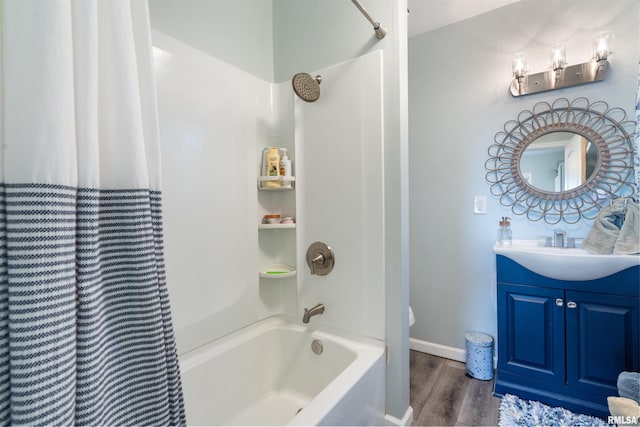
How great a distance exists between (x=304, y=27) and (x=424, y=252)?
6.09 feet

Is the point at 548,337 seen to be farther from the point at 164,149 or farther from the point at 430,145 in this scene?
the point at 164,149

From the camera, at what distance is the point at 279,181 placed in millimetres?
1607

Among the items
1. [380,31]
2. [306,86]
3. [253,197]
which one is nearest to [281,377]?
[253,197]

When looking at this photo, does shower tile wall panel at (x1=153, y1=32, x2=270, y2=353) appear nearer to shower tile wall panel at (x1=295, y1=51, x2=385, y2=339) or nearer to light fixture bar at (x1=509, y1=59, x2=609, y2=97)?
shower tile wall panel at (x1=295, y1=51, x2=385, y2=339)

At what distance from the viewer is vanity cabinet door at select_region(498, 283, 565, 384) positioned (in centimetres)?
165

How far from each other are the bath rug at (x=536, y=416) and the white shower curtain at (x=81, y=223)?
6.00 feet

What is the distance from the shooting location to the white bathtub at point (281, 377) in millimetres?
1152

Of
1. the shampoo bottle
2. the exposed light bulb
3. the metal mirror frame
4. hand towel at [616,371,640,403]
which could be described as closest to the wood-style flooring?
hand towel at [616,371,640,403]

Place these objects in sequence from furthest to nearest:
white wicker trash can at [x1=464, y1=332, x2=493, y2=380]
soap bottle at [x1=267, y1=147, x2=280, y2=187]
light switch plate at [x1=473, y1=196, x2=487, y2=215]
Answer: light switch plate at [x1=473, y1=196, x2=487, y2=215] < white wicker trash can at [x1=464, y1=332, x2=493, y2=380] < soap bottle at [x1=267, y1=147, x2=280, y2=187]

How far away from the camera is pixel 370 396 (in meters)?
1.27

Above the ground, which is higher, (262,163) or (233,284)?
(262,163)

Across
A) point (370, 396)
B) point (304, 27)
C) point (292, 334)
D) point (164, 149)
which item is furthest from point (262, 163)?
point (370, 396)

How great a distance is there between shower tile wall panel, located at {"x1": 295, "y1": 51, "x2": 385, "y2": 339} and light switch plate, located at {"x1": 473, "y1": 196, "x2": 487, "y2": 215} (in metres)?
1.15

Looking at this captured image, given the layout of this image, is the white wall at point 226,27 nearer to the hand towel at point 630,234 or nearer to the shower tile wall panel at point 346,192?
the shower tile wall panel at point 346,192
